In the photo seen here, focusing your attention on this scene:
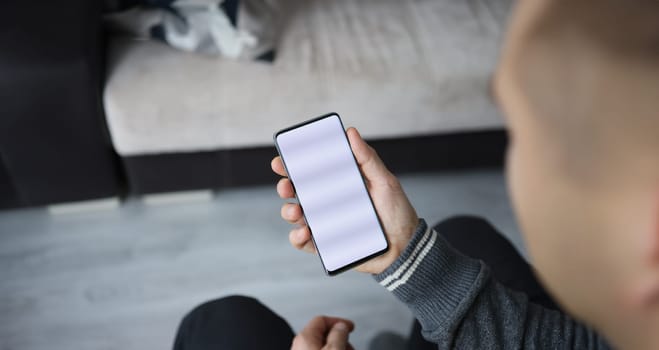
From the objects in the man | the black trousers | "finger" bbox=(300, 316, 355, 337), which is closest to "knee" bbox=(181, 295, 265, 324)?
the black trousers

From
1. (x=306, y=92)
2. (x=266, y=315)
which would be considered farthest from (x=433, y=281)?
(x=306, y=92)

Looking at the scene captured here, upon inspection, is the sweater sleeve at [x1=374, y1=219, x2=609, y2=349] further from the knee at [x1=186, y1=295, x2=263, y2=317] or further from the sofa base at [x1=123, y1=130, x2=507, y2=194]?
the sofa base at [x1=123, y1=130, x2=507, y2=194]

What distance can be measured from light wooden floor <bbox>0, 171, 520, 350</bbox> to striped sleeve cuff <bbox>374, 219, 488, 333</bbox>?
0.61m

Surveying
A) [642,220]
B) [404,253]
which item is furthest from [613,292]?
[404,253]

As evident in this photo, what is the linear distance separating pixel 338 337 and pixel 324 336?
1.9 inches

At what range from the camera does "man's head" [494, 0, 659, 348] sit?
158mm

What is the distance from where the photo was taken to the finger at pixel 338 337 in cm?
74

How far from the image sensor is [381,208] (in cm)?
73

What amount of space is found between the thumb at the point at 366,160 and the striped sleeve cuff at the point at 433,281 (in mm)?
119

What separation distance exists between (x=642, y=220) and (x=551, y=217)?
0.09 ft

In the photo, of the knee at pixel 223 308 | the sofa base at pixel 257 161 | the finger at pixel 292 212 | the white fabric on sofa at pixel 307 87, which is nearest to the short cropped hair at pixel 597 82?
the finger at pixel 292 212

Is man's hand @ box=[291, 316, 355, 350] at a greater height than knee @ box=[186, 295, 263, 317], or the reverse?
man's hand @ box=[291, 316, 355, 350]

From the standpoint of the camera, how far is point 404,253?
0.64m

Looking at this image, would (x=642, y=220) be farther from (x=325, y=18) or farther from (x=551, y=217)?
(x=325, y=18)
